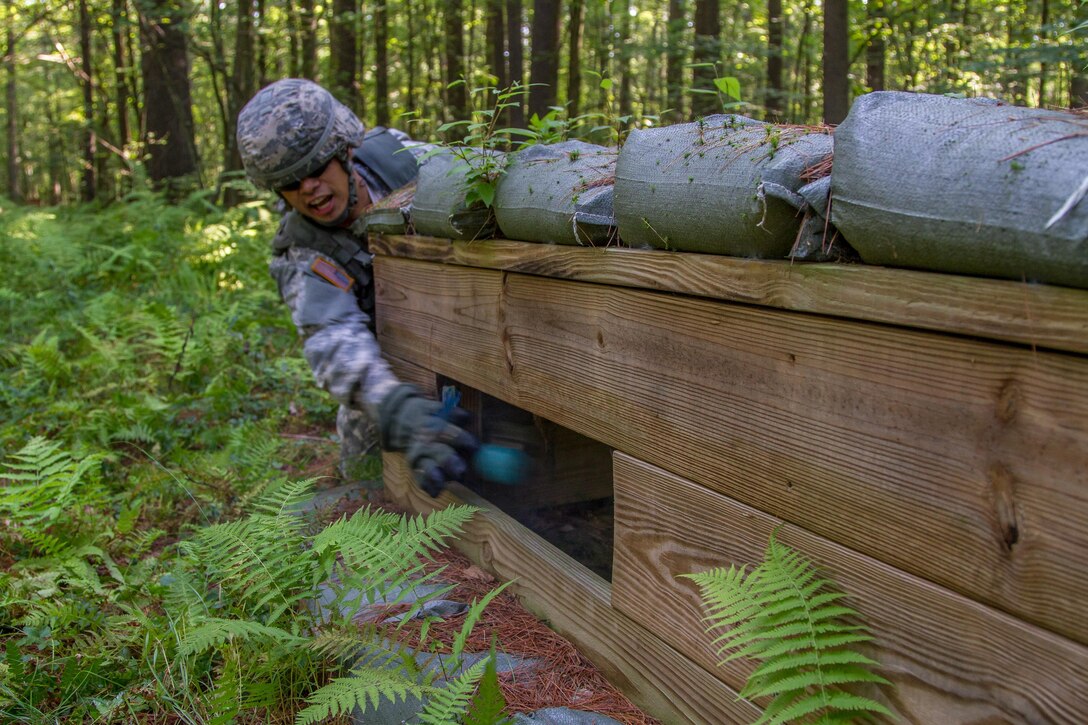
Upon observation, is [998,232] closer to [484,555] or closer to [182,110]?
[484,555]

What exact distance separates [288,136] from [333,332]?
1.10m

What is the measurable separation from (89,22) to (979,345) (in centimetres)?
1677

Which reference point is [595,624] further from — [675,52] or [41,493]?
[675,52]

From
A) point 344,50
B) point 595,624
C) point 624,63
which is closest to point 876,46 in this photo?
point 624,63

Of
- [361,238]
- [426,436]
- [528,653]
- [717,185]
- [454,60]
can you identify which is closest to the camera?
[717,185]

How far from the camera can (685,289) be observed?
7.16 feet

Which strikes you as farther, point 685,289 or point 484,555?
point 484,555

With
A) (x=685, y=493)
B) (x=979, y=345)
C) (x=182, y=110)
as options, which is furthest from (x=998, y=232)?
(x=182, y=110)

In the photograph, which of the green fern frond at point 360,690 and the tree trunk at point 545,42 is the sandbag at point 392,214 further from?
the tree trunk at point 545,42

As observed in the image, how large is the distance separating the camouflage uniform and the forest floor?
3.00ft

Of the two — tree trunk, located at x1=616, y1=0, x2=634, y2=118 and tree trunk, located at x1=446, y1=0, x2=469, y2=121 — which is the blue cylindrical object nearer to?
tree trunk, located at x1=616, y1=0, x2=634, y2=118

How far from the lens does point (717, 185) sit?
198 cm

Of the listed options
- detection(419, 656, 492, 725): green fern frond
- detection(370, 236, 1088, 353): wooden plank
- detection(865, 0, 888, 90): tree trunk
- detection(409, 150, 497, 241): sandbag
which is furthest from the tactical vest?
detection(865, 0, 888, 90): tree trunk

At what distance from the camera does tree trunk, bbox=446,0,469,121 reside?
44.5 ft
